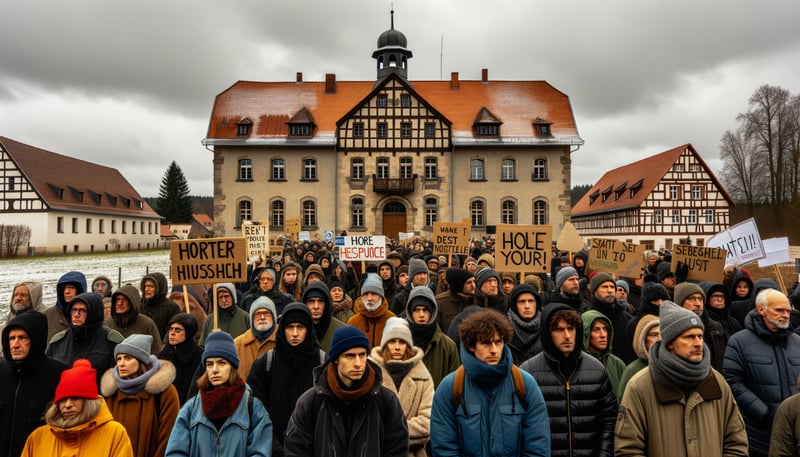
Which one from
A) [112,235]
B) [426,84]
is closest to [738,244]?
[426,84]

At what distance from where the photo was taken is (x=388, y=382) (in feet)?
10.9

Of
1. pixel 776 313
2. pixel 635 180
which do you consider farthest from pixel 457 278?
pixel 635 180

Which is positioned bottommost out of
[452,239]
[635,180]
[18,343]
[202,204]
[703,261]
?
[18,343]

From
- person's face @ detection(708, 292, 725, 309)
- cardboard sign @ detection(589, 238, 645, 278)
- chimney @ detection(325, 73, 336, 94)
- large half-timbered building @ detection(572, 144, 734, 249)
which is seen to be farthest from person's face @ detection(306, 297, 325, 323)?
large half-timbered building @ detection(572, 144, 734, 249)

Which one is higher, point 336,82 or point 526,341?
point 336,82

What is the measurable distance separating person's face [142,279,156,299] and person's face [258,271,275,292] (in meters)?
1.24

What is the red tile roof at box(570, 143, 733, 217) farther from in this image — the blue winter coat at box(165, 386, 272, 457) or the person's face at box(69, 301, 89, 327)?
the blue winter coat at box(165, 386, 272, 457)

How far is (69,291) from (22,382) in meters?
2.32

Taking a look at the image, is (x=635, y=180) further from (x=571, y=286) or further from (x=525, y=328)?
(x=525, y=328)

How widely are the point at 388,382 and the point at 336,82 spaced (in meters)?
35.1

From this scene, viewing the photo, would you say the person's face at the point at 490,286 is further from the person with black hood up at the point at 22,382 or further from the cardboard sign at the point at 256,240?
the cardboard sign at the point at 256,240

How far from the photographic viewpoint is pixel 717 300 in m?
5.33

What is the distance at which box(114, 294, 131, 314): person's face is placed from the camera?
504cm

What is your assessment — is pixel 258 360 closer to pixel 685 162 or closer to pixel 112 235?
pixel 685 162
